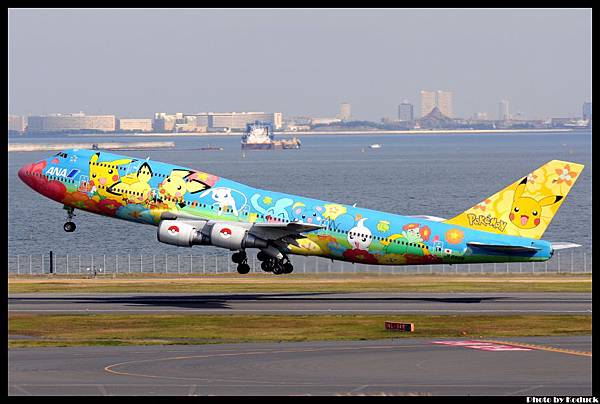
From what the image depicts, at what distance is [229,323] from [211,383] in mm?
20196

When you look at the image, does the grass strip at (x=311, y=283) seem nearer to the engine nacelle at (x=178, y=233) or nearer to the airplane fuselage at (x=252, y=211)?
the airplane fuselage at (x=252, y=211)

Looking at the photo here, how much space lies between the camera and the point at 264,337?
57.7 meters

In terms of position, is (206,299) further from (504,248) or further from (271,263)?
(504,248)

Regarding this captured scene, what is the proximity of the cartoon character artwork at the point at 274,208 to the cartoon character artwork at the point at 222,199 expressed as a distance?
1280 mm

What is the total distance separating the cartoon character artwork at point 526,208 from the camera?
72938 millimetres

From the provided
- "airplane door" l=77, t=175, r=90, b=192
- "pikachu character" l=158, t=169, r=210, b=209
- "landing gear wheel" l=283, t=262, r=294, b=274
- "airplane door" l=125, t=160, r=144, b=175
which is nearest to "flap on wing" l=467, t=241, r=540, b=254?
"landing gear wheel" l=283, t=262, r=294, b=274

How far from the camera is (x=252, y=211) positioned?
75.3m

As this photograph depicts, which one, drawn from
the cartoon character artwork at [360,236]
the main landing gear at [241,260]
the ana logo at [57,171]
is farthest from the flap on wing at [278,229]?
the ana logo at [57,171]

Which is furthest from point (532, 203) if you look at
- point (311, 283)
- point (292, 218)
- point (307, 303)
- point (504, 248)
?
point (311, 283)

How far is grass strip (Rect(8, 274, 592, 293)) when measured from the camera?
277 feet

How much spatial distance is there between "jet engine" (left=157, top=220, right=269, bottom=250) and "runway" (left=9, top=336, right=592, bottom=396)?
19.4 m

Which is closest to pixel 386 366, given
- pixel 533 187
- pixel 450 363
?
pixel 450 363

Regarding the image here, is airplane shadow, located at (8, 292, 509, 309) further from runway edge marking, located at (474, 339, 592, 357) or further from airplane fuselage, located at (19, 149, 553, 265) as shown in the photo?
runway edge marking, located at (474, 339, 592, 357)

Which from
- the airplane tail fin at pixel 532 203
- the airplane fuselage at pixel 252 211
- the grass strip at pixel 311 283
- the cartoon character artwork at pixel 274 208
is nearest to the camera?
the airplane tail fin at pixel 532 203
